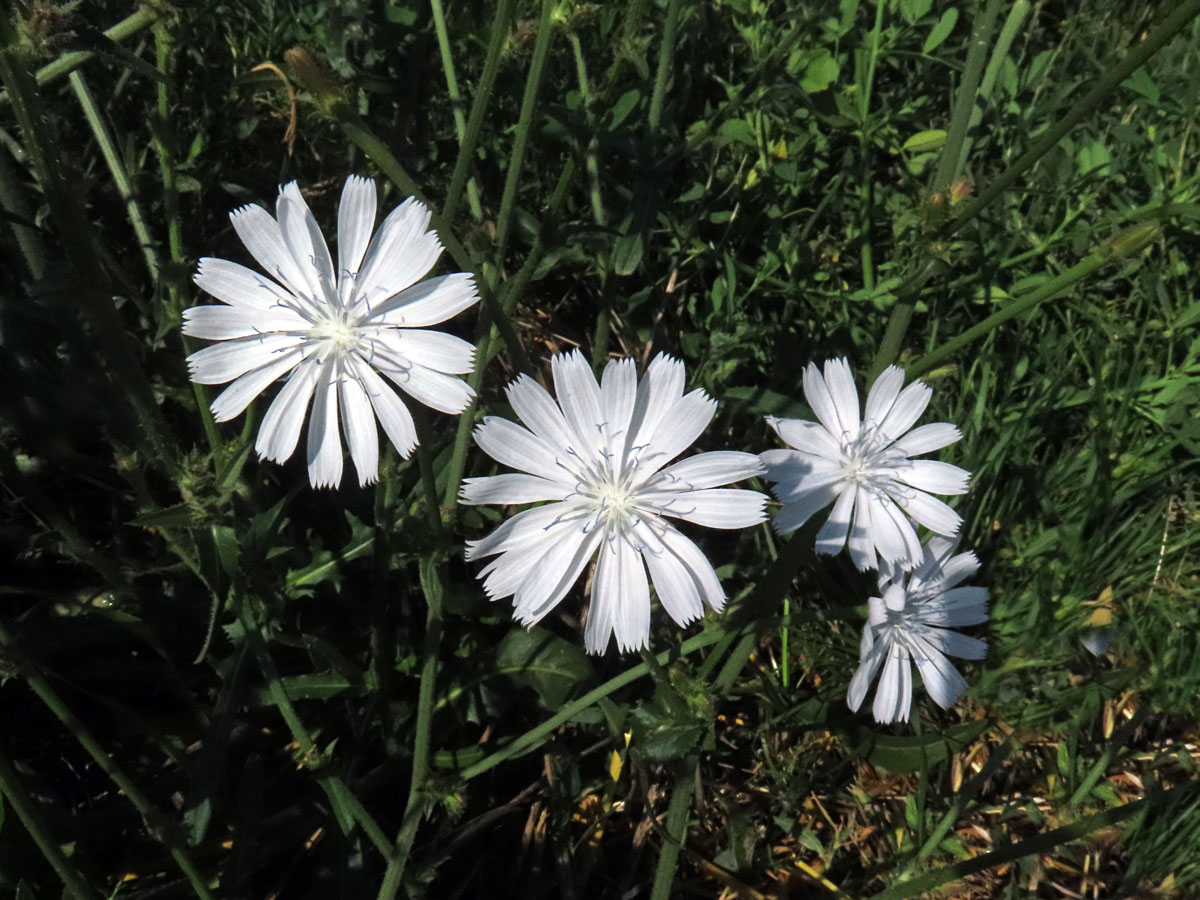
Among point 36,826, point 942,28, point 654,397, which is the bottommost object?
point 36,826

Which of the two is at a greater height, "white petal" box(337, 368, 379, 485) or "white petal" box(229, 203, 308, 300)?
"white petal" box(229, 203, 308, 300)

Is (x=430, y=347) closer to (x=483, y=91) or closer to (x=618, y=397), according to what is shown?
(x=618, y=397)

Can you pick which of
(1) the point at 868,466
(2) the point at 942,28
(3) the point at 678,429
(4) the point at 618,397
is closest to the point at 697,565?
(3) the point at 678,429

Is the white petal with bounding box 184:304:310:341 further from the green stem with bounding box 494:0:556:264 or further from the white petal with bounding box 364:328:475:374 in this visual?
the green stem with bounding box 494:0:556:264

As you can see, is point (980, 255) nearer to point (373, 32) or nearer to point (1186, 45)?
point (1186, 45)

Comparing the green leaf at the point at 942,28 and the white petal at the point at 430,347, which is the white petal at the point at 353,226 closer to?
the white petal at the point at 430,347

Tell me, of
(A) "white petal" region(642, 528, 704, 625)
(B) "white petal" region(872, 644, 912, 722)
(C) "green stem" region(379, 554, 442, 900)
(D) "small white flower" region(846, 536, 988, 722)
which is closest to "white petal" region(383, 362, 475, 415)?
(C) "green stem" region(379, 554, 442, 900)

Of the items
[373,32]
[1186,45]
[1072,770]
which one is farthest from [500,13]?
[1186,45]
